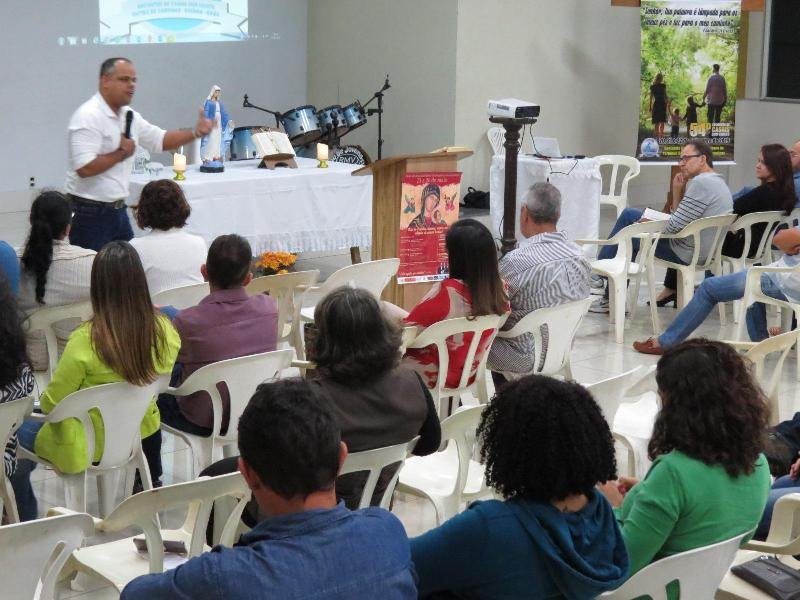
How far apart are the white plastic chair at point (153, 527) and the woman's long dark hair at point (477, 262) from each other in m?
1.65

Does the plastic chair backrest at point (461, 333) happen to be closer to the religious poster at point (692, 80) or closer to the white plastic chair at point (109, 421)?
the white plastic chair at point (109, 421)

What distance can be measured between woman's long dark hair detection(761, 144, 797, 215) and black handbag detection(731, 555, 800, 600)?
4.55m

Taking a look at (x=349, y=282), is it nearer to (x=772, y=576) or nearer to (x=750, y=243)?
(x=772, y=576)

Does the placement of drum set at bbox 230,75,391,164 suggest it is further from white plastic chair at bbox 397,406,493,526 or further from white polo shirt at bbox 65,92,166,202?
white plastic chair at bbox 397,406,493,526

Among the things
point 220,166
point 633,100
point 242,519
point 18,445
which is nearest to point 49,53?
point 220,166

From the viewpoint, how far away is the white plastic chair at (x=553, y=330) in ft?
15.0

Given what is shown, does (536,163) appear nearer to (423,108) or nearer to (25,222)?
(423,108)

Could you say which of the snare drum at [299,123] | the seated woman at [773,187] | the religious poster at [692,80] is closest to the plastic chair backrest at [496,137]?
the religious poster at [692,80]

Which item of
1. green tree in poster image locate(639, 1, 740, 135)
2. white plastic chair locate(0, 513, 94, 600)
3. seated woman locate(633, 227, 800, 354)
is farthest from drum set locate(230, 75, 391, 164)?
white plastic chair locate(0, 513, 94, 600)

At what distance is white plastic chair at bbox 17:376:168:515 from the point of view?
3.42 metres

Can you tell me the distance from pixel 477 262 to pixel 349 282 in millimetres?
832

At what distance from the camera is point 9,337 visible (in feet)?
10.6

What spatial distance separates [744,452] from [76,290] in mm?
2955

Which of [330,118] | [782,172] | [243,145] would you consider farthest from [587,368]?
[330,118]
